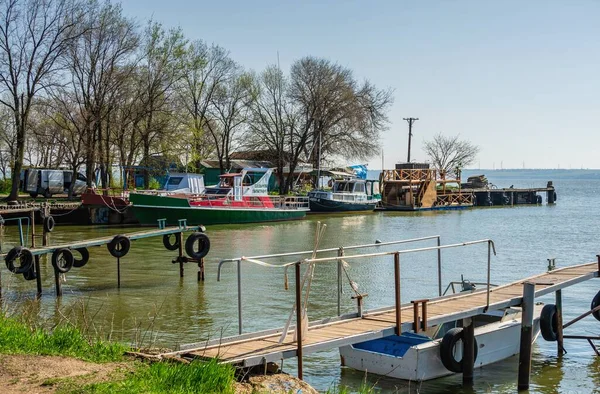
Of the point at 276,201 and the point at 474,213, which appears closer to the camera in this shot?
the point at 276,201

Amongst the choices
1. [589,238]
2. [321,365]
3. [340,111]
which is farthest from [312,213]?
[321,365]

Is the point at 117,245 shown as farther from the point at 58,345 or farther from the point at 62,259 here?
the point at 58,345

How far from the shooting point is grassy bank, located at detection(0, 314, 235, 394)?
8.49 meters

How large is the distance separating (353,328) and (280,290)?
35.9 feet

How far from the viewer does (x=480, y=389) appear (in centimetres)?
1341

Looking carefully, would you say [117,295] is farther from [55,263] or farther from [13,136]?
[13,136]

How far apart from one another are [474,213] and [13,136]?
4515 cm

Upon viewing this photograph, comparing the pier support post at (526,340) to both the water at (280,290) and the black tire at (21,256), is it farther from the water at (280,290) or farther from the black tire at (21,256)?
the black tire at (21,256)

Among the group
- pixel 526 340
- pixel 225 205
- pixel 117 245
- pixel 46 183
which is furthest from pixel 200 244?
pixel 46 183

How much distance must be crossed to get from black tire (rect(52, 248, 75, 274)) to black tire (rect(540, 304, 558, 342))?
42.0ft

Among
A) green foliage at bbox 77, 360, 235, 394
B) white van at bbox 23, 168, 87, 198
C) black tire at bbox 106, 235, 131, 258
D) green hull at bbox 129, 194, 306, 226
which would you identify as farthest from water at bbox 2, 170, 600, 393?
white van at bbox 23, 168, 87, 198

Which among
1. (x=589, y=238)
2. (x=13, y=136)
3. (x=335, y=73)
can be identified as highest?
(x=335, y=73)

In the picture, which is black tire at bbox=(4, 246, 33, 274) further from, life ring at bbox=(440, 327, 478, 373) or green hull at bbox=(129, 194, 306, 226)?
green hull at bbox=(129, 194, 306, 226)

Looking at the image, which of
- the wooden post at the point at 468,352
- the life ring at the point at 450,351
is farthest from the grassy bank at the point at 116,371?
the wooden post at the point at 468,352
